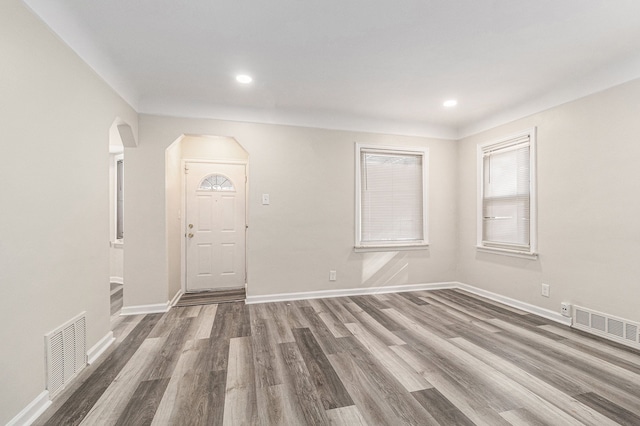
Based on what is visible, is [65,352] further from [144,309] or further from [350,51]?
[350,51]

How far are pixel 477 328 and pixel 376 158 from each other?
8.13 ft

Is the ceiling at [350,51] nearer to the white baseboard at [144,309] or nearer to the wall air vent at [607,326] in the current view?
the wall air vent at [607,326]

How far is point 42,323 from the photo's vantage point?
1658 millimetres

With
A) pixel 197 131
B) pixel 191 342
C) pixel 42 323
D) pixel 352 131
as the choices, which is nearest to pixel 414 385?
pixel 191 342

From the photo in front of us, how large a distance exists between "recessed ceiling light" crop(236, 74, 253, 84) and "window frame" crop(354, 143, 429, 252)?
5.66ft

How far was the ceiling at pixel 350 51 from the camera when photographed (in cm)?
183

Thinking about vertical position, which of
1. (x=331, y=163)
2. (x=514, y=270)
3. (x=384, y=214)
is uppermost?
(x=331, y=163)

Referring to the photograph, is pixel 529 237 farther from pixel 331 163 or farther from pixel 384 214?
pixel 331 163

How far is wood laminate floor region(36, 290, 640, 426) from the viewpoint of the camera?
1583 mm

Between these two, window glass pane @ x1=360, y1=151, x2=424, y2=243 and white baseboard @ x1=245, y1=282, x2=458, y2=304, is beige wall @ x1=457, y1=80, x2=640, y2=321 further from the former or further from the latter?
window glass pane @ x1=360, y1=151, x2=424, y2=243

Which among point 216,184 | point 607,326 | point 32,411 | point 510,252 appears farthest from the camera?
point 216,184

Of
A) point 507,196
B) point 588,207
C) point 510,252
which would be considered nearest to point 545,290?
point 510,252

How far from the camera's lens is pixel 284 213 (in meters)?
3.71

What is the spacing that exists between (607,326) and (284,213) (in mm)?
3487
